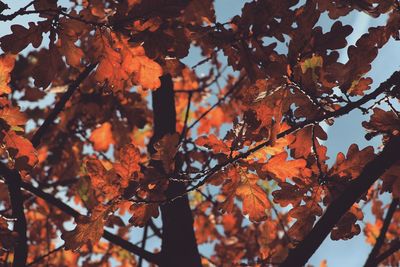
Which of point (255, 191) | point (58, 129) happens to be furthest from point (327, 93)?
point (58, 129)

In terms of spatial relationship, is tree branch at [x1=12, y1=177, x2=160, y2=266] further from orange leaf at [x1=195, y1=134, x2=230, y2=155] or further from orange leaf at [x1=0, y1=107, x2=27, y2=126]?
orange leaf at [x1=195, y1=134, x2=230, y2=155]

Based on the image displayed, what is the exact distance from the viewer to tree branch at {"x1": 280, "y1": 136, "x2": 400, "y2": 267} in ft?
4.55

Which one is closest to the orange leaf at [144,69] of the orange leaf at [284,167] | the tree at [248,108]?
the tree at [248,108]

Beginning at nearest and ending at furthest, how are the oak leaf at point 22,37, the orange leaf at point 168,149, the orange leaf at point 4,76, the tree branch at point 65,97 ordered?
the oak leaf at point 22,37
the orange leaf at point 4,76
the orange leaf at point 168,149
the tree branch at point 65,97

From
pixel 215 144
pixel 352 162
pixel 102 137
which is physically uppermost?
pixel 102 137

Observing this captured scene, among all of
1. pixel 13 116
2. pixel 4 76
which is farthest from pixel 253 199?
pixel 4 76

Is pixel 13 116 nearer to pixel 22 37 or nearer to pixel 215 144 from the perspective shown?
pixel 22 37

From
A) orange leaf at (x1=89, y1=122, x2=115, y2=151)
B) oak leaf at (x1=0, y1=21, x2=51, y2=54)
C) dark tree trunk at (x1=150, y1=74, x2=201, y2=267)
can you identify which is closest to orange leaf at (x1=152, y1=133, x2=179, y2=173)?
dark tree trunk at (x1=150, y1=74, x2=201, y2=267)

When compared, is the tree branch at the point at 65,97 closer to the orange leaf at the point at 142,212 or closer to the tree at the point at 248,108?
the tree at the point at 248,108

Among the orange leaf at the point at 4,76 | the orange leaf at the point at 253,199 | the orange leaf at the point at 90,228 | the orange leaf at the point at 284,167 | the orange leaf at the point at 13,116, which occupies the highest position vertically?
the orange leaf at the point at 4,76

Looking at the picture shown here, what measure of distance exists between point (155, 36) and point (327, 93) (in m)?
0.61

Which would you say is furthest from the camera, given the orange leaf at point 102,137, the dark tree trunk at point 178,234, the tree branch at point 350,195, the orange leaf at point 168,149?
the orange leaf at point 102,137

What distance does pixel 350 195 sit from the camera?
1.41 m

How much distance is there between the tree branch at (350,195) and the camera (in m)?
1.39
